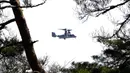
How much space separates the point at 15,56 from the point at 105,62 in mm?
11058

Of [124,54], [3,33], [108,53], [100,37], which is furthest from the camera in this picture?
[108,53]

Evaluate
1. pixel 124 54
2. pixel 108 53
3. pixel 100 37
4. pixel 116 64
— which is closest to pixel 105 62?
pixel 108 53

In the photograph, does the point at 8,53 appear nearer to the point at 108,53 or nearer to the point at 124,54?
the point at 124,54

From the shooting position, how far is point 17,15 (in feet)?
15.6

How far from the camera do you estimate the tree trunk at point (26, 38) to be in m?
4.56

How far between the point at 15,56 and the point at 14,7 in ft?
11.1

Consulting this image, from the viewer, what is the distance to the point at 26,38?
15.2 ft

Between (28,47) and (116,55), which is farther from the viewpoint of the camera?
(116,55)

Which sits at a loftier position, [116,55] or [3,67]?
[3,67]

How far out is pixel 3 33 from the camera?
5984 mm

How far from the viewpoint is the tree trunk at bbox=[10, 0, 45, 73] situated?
4562 mm

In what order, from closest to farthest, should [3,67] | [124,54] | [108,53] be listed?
[3,67] → [124,54] → [108,53]

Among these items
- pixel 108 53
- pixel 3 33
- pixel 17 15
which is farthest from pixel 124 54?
pixel 17 15

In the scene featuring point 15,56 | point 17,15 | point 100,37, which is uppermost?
point 17,15
